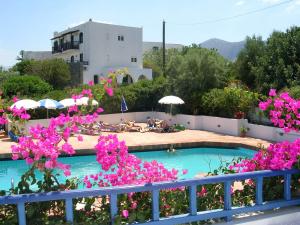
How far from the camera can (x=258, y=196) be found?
5219 millimetres

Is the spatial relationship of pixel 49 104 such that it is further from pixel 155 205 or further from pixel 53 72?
pixel 53 72

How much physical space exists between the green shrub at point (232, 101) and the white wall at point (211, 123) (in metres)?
0.68

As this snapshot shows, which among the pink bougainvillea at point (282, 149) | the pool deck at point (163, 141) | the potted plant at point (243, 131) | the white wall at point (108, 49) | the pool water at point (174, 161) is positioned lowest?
the pool water at point (174, 161)

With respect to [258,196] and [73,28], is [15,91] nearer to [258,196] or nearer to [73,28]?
[73,28]

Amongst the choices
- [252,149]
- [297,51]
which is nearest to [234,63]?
[297,51]

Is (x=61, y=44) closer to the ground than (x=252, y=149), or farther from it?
farther from it

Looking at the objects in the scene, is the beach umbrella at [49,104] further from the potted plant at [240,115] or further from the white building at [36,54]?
the white building at [36,54]

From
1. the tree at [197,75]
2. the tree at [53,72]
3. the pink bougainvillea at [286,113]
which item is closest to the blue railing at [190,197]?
the pink bougainvillea at [286,113]

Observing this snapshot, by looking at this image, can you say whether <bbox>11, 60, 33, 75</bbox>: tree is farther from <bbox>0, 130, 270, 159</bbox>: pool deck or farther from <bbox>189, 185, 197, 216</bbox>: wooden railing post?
<bbox>189, 185, 197, 216</bbox>: wooden railing post

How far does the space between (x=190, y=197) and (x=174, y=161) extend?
45.6 ft

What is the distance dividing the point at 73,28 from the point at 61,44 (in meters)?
4.84

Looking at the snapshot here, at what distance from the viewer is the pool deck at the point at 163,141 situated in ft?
62.2

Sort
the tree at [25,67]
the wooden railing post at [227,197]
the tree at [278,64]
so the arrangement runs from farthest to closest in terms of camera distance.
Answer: the tree at [25,67] < the tree at [278,64] < the wooden railing post at [227,197]

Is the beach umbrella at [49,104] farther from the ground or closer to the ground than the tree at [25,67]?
closer to the ground
